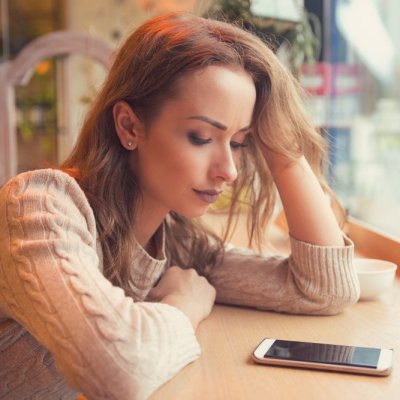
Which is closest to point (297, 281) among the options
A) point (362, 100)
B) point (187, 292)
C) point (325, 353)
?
point (187, 292)

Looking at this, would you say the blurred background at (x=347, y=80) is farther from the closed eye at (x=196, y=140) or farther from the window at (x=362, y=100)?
the closed eye at (x=196, y=140)

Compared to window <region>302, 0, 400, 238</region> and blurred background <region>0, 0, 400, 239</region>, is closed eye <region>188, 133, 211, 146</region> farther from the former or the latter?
window <region>302, 0, 400, 238</region>

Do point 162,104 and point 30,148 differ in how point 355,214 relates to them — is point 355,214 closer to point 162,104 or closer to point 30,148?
point 162,104

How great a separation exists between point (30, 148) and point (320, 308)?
4200 millimetres

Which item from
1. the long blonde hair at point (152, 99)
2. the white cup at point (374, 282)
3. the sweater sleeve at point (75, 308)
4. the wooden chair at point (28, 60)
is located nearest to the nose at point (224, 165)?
the long blonde hair at point (152, 99)

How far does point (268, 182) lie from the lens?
133 centimetres

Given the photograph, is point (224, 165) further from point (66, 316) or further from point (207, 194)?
point (66, 316)

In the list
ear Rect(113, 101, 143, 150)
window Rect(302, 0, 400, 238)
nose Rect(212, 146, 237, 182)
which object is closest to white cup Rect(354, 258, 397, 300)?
nose Rect(212, 146, 237, 182)

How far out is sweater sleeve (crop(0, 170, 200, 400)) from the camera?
2.59 ft

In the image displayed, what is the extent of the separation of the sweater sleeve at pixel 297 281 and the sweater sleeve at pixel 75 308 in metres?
0.31

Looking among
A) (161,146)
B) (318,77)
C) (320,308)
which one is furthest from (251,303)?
(318,77)

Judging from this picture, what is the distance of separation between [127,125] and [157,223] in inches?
7.6

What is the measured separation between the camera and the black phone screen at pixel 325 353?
87 centimetres

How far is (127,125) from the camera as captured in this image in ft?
3.66
